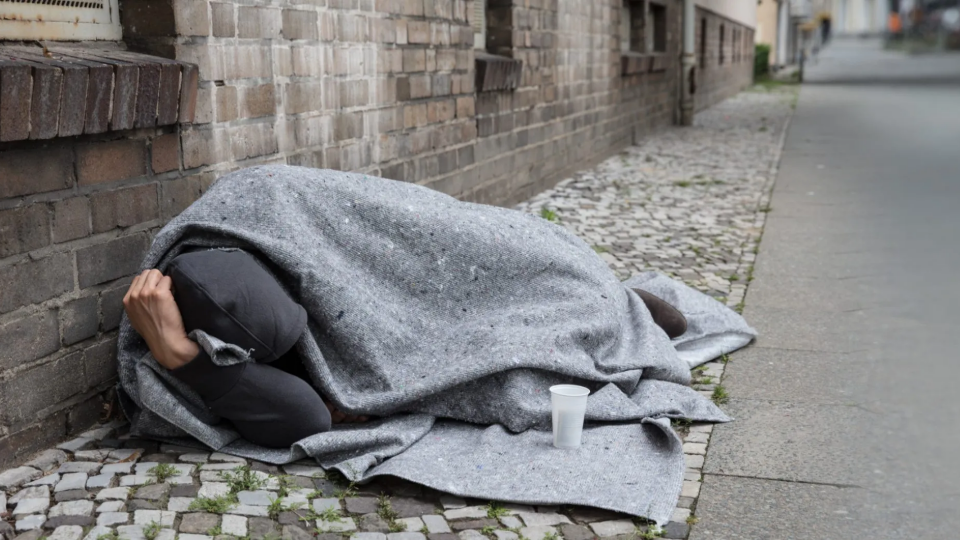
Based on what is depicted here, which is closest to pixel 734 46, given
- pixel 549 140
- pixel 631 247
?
pixel 549 140

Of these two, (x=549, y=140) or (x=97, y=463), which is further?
(x=549, y=140)

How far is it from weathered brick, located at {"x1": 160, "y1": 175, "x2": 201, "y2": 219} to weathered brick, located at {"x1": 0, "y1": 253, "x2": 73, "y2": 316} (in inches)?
19.4

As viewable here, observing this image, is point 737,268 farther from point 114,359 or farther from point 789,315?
point 114,359

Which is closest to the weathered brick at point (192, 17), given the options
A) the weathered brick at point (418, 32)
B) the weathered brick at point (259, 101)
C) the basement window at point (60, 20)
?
the basement window at point (60, 20)

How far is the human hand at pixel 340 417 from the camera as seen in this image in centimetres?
295

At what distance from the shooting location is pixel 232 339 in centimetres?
265

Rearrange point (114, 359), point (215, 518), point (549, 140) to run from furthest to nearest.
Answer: point (549, 140)
point (114, 359)
point (215, 518)

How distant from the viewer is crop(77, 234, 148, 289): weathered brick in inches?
117

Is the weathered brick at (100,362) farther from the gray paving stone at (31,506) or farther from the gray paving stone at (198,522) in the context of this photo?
the gray paving stone at (198,522)

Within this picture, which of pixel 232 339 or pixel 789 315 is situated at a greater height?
pixel 232 339

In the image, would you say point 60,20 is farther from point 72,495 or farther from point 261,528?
point 261,528

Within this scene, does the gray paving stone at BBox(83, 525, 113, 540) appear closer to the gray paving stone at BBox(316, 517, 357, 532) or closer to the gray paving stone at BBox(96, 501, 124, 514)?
the gray paving stone at BBox(96, 501, 124, 514)

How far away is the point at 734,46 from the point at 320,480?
2508 cm

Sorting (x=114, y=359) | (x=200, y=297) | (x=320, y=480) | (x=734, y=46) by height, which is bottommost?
(x=320, y=480)
